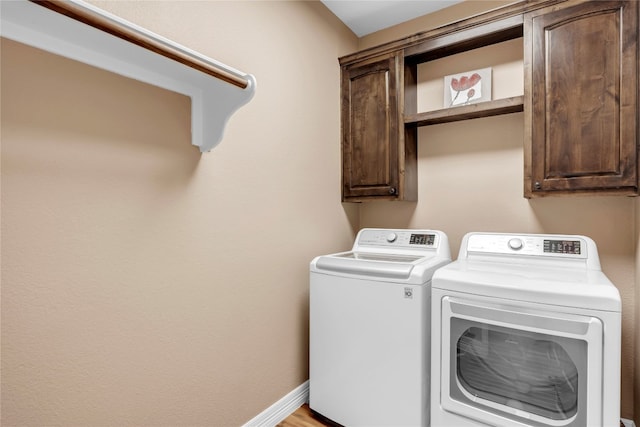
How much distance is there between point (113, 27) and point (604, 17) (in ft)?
6.67

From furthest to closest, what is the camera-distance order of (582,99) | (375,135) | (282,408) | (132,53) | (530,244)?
(375,135) < (282,408) < (530,244) < (582,99) < (132,53)

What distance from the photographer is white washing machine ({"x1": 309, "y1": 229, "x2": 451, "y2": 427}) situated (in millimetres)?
1530

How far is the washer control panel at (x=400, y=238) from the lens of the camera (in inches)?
79.9

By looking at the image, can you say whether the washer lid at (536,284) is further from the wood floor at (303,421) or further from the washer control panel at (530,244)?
the wood floor at (303,421)

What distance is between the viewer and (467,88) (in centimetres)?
210

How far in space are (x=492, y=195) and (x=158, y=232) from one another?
1.90 meters

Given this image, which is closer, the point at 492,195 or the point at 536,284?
the point at 536,284

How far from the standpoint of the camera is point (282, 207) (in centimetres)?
186

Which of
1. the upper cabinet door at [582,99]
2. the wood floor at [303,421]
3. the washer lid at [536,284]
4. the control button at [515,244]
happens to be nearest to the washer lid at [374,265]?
the washer lid at [536,284]

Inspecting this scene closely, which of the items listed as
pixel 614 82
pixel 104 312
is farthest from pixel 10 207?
pixel 614 82

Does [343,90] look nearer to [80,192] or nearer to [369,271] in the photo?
[369,271]

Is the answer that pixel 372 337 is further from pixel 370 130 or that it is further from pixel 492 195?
pixel 370 130

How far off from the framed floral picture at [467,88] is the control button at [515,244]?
88 cm

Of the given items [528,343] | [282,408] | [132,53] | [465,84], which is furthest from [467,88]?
[282,408]
